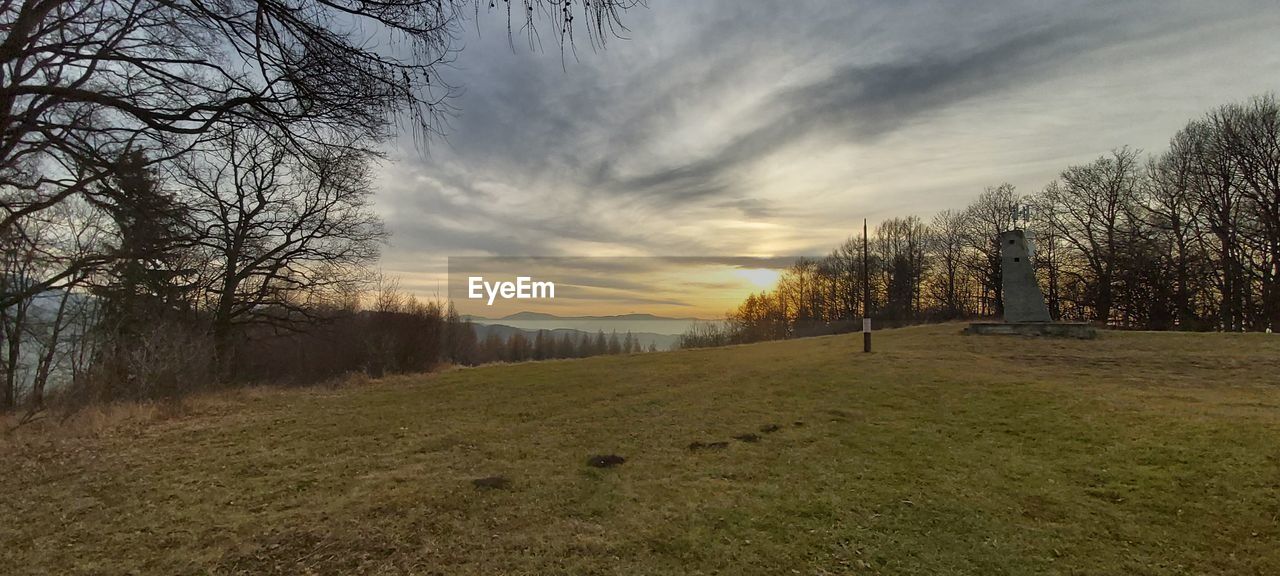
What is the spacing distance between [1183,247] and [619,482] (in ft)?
139

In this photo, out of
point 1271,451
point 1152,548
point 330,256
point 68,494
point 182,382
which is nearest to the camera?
point 1152,548

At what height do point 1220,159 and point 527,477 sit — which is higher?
point 1220,159

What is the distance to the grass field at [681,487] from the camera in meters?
3.77

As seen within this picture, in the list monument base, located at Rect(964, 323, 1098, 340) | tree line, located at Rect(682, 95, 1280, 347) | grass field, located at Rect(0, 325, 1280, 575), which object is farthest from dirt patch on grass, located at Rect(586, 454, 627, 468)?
tree line, located at Rect(682, 95, 1280, 347)

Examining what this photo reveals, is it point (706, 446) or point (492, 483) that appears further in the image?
point (706, 446)

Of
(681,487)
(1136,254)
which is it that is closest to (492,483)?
(681,487)

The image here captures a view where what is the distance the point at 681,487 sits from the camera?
538cm

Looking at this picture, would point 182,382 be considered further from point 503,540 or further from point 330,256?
point 503,540

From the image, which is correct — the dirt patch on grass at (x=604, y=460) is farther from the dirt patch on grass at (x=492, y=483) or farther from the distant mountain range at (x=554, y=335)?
the distant mountain range at (x=554, y=335)

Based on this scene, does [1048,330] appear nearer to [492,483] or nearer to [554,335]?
[492,483]

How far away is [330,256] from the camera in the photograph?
20031 mm

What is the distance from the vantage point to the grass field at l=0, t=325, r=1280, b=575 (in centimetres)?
377

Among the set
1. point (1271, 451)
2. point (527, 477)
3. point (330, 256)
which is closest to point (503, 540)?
point (527, 477)

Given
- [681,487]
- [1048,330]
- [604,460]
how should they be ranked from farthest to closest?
[1048,330] → [604,460] → [681,487]
